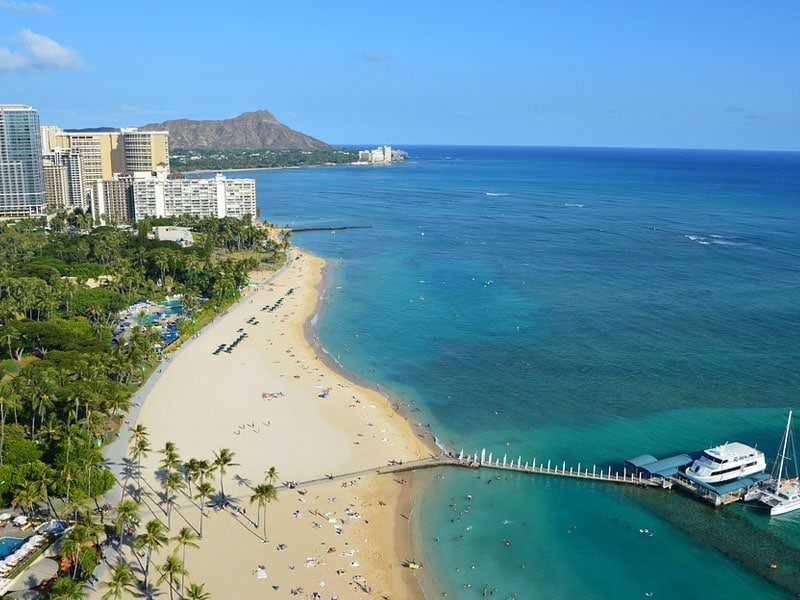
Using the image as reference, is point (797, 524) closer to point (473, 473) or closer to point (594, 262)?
point (473, 473)

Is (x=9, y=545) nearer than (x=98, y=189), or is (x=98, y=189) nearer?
(x=9, y=545)

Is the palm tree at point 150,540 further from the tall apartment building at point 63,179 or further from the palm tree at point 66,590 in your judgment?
the tall apartment building at point 63,179

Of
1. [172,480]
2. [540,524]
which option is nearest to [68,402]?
[172,480]

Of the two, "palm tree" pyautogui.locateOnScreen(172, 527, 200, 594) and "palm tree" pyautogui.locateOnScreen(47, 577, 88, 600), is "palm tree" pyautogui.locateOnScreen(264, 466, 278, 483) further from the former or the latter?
"palm tree" pyautogui.locateOnScreen(47, 577, 88, 600)

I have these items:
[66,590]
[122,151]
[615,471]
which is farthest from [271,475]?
[122,151]

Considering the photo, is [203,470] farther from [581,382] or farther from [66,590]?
[581,382]

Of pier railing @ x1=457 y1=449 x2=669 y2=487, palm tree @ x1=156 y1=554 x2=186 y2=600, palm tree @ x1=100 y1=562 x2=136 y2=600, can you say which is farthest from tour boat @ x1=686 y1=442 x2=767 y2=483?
palm tree @ x1=100 y1=562 x2=136 y2=600
